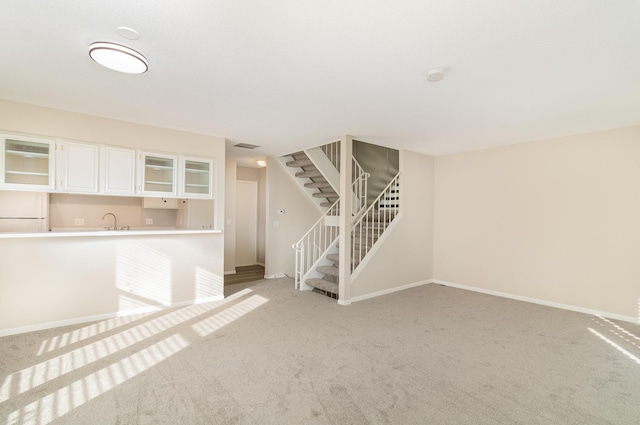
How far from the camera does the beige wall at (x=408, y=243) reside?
4977 millimetres

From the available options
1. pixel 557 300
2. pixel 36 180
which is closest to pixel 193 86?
pixel 36 180

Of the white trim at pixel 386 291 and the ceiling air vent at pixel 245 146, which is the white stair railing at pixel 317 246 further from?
the ceiling air vent at pixel 245 146

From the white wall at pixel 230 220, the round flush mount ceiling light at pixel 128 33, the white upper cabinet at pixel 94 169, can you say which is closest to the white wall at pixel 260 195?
the white wall at pixel 230 220

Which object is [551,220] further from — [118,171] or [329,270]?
[118,171]

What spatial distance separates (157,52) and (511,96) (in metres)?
3.28

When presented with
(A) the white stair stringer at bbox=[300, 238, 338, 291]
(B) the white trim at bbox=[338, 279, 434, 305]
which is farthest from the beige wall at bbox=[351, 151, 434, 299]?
(A) the white stair stringer at bbox=[300, 238, 338, 291]

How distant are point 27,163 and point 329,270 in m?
4.27

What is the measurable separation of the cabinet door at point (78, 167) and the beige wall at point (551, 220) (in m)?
5.86

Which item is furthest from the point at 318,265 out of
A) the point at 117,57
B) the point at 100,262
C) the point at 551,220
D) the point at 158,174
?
the point at 117,57

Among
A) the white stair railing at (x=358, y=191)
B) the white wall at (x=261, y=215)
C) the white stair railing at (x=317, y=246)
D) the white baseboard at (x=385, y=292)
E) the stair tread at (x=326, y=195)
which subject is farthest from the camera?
the white wall at (x=261, y=215)

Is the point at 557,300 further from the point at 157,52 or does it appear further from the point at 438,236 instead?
the point at 157,52

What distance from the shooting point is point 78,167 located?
3582mm

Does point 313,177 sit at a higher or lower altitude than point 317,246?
higher

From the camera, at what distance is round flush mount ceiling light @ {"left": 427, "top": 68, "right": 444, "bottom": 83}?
2425 mm
